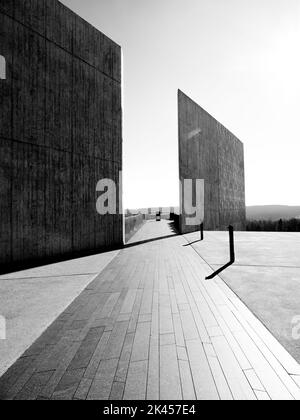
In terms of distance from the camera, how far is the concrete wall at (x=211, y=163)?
18.1 m

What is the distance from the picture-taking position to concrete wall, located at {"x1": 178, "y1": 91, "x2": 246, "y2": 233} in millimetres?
18125

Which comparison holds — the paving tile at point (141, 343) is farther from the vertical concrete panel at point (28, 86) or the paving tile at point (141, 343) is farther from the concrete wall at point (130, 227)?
the concrete wall at point (130, 227)

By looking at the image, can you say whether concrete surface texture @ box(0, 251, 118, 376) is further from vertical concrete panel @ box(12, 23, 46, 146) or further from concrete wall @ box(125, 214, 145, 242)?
concrete wall @ box(125, 214, 145, 242)

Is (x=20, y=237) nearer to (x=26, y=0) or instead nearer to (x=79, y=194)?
(x=79, y=194)

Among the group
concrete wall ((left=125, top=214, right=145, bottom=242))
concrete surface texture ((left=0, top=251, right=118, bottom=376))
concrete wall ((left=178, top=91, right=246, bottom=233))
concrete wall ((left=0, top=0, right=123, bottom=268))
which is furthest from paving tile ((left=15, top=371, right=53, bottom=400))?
concrete wall ((left=178, top=91, right=246, bottom=233))

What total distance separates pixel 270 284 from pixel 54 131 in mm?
9427

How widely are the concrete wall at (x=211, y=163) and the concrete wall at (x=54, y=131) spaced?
744cm

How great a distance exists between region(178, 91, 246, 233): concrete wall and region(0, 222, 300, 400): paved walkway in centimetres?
1344

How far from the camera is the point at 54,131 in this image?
9422 millimetres

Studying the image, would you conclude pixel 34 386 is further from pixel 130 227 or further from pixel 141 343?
pixel 130 227

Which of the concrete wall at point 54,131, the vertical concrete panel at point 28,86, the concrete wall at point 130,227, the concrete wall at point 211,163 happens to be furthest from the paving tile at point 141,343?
the concrete wall at point 211,163

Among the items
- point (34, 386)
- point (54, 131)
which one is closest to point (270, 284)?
point (34, 386)

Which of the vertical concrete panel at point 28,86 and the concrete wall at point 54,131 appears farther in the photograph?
the vertical concrete panel at point 28,86
